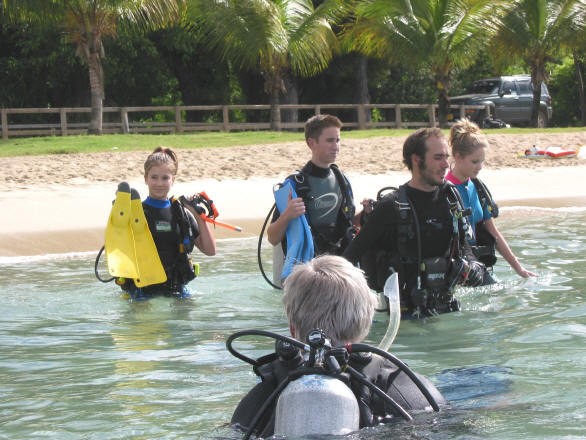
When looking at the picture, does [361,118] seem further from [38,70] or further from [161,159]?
[161,159]

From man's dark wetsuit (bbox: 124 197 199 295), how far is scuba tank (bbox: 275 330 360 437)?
434cm

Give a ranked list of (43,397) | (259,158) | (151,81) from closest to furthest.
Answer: (43,397), (259,158), (151,81)

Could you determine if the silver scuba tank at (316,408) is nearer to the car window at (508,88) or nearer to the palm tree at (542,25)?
the palm tree at (542,25)

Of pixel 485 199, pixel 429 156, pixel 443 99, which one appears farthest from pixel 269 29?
pixel 429 156

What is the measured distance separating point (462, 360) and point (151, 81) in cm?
2269

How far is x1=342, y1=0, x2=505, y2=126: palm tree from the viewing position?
2253 cm

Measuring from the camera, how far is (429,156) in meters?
5.97

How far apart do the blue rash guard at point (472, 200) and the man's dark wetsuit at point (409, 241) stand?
2.52 feet

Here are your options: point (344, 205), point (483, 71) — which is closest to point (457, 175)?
point (344, 205)

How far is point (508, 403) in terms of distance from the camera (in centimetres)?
460

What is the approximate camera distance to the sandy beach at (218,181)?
460 inches

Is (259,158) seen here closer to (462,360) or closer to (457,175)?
(457,175)

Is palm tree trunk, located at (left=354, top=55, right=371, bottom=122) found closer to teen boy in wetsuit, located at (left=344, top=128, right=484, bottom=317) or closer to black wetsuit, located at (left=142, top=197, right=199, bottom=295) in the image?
black wetsuit, located at (left=142, top=197, right=199, bottom=295)

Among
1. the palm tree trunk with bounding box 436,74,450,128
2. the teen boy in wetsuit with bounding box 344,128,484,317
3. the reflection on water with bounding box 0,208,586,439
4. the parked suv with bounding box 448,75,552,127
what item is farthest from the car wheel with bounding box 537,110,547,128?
the teen boy in wetsuit with bounding box 344,128,484,317
